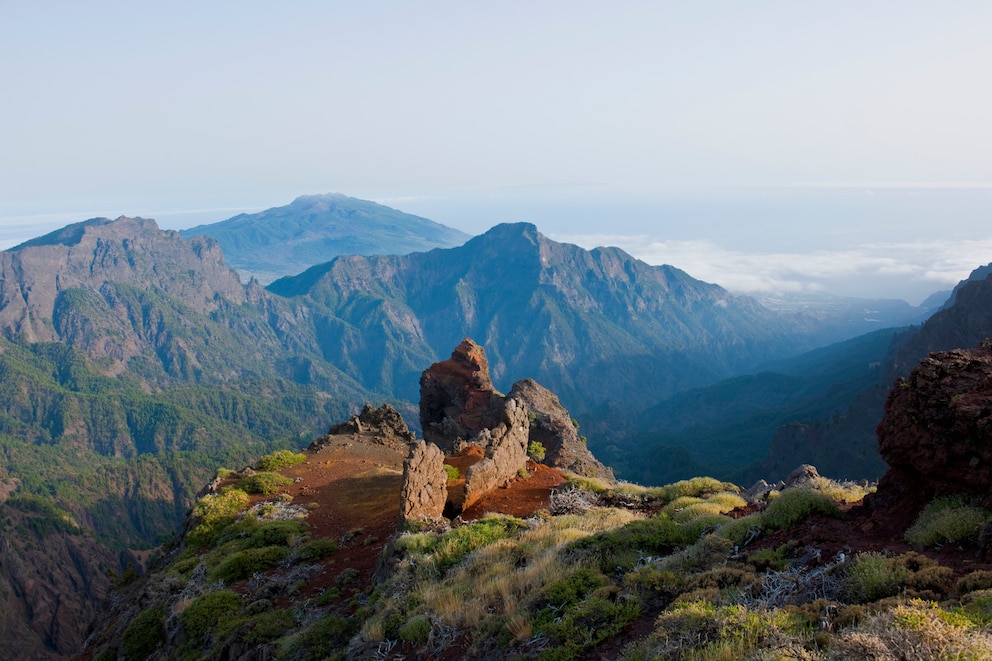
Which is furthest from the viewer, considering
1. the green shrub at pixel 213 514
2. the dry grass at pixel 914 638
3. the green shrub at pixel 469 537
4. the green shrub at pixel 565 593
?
the green shrub at pixel 213 514

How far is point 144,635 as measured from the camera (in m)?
19.2

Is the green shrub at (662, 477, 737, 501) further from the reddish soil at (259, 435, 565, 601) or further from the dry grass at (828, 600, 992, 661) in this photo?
the dry grass at (828, 600, 992, 661)

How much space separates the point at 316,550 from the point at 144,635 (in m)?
5.43

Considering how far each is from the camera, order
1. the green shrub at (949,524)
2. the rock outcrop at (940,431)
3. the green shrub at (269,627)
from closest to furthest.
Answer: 1. the green shrub at (949,524)
2. the rock outcrop at (940,431)
3. the green shrub at (269,627)

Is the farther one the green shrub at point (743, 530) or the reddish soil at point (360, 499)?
the reddish soil at point (360, 499)

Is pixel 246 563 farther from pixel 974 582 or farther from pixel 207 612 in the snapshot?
pixel 974 582

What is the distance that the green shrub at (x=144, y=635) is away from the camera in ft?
62.3

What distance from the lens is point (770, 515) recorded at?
1259 cm

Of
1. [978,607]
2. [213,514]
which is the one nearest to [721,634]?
[978,607]

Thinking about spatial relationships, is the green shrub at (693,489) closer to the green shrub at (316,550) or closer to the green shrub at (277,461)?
the green shrub at (316,550)

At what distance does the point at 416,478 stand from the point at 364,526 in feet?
16.2

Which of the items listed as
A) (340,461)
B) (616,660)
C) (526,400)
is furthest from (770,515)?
(526,400)

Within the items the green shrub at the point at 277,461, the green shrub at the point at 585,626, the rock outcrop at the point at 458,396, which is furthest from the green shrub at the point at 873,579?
the rock outcrop at the point at 458,396

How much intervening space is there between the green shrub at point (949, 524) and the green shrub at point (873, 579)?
1275mm
